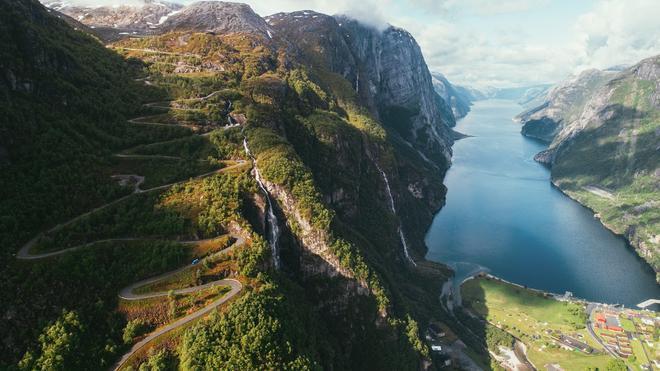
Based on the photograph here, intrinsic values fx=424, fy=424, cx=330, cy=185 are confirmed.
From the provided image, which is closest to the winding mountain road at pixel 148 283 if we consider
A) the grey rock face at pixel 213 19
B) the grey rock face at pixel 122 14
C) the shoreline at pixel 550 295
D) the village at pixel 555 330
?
the village at pixel 555 330

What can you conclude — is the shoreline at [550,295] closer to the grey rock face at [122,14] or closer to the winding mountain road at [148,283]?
the winding mountain road at [148,283]

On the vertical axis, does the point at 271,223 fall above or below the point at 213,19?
below

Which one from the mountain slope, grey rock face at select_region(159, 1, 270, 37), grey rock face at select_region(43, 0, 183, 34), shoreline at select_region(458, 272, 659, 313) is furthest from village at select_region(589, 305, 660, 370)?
grey rock face at select_region(43, 0, 183, 34)

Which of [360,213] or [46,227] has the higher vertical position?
[46,227]

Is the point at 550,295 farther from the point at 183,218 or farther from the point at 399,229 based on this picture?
the point at 183,218

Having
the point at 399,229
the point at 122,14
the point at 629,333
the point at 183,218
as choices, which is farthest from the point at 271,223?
the point at 122,14

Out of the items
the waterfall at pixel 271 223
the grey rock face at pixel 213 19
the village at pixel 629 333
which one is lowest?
the village at pixel 629 333

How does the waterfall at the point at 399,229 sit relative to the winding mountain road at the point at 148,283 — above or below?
below

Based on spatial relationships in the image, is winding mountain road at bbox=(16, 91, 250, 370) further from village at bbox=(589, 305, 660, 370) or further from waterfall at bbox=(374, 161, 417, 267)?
village at bbox=(589, 305, 660, 370)

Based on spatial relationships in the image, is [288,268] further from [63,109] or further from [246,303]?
[63,109]

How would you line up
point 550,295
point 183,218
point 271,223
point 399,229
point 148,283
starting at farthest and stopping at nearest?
1. point 399,229
2. point 550,295
3. point 271,223
4. point 183,218
5. point 148,283

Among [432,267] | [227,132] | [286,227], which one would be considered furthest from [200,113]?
[432,267]
